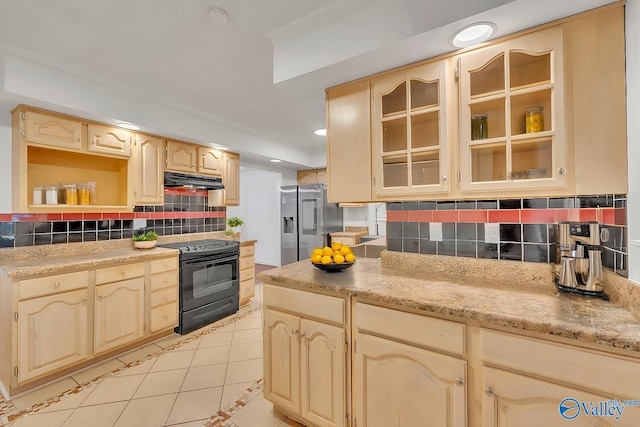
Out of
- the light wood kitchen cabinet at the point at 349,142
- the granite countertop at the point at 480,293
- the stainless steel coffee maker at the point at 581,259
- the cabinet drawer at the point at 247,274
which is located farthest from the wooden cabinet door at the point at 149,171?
the stainless steel coffee maker at the point at 581,259

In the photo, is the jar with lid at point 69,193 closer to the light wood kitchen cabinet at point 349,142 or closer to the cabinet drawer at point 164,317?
the cabinet drawer at point 164,317

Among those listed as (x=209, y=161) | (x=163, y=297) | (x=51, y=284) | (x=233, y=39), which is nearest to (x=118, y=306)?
(x=163, y=297)

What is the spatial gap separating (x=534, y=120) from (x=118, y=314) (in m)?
3.34

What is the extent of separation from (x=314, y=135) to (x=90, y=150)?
8.68ft

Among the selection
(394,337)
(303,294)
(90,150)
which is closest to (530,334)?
(394,337)

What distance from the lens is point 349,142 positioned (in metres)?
1.81

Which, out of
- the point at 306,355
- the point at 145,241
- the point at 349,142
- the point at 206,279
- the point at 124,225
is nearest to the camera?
the point at 306,355

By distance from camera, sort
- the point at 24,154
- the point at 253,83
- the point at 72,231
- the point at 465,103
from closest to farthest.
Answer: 1. the point at 465,103
2. the point at 24,154
3. the point at 253,83
4. the point at 72,231

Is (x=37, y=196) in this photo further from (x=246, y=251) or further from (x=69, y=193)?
(x=246, y=251)

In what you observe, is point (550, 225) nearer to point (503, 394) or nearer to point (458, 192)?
point (458, 192)

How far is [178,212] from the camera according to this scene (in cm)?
364

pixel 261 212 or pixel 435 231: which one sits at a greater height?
pixel 261 212

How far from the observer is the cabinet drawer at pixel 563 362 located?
0.92 metres

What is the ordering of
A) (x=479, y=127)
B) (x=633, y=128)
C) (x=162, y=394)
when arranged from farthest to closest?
1. (x=162, y=394)
2. (x=479, y=127)
3. (x=633, y=128)
